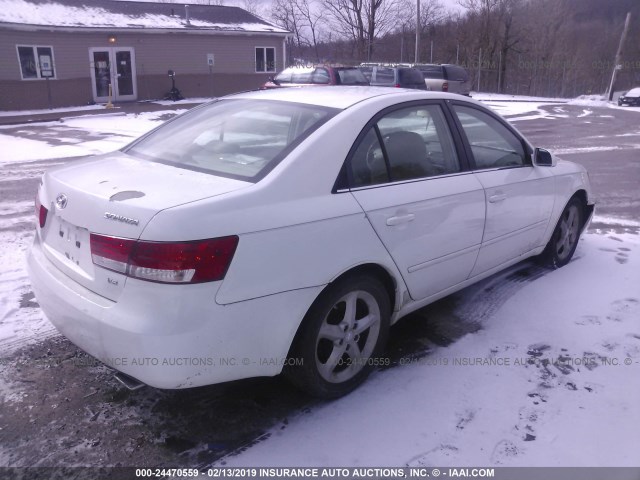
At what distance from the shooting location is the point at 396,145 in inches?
131

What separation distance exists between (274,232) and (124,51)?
82.7 feet

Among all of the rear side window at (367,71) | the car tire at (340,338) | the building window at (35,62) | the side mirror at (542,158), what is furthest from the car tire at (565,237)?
the building window at (35,62)

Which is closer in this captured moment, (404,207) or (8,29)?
(404,207)

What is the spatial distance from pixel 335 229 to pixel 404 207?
1.83 feet

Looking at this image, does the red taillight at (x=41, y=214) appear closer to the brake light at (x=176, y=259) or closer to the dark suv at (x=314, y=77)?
the brake light at (x=176, y=259)

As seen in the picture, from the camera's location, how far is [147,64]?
25547mm

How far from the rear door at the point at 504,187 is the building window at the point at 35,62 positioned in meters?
22.4

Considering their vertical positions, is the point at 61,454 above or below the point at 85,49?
below

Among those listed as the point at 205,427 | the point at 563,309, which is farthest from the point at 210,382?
the point at 563,309

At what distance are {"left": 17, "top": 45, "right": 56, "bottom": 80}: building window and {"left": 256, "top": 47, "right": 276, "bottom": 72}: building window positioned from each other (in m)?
10.2

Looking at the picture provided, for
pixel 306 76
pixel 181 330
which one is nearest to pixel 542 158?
pixel 181 330

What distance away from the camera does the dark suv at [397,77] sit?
744 inches

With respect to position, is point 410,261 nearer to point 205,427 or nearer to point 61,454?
point 205,427

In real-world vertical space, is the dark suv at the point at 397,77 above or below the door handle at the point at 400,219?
above
